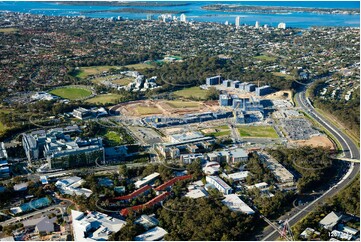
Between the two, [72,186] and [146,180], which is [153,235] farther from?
[72,186]

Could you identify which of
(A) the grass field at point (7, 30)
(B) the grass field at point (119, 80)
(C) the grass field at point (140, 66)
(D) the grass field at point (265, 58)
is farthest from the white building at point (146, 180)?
(A) the grass field at point (7, 30)

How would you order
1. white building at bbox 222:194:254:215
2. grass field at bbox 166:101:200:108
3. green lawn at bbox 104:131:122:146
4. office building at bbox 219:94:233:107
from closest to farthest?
white building at bbox 222:194:254:215 < green lawn at bbox 104:131:122:146 < grass field at bbox 166:101:200:108 < office building at bbox 219:94:233:107

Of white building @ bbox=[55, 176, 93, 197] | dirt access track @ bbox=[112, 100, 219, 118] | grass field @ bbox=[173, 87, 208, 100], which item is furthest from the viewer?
grass field @ bbox=[173, 87, 208, 100]

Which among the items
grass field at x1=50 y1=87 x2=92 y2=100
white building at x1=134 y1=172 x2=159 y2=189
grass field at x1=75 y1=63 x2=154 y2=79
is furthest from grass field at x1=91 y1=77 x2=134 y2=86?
white building at x1=134 y1=172 x2=159 y2=189

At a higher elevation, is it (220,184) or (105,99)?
(105,99)

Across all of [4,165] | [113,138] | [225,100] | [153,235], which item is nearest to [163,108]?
[225,100]

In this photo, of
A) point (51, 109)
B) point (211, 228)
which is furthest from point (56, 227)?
point (51, 109)

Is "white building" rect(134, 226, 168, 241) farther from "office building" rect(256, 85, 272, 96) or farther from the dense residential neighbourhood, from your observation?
"office building" rect(256, 85, 272, 96)
